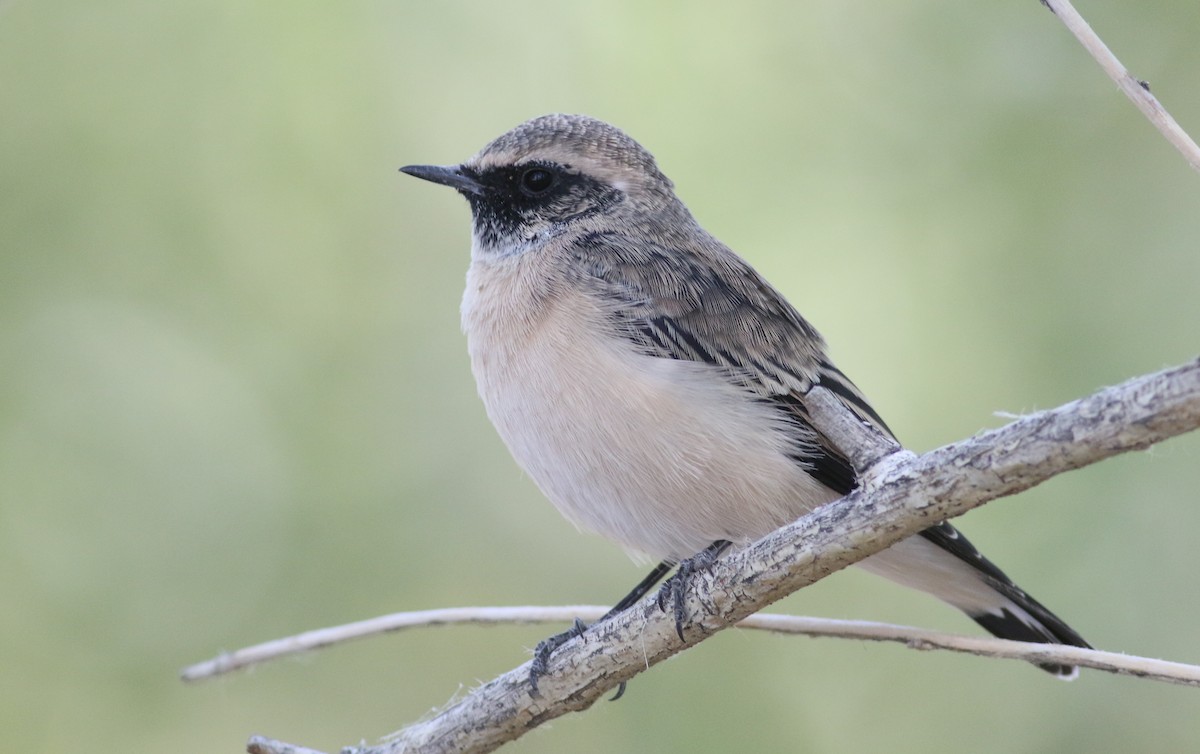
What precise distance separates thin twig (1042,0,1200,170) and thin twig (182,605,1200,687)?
1274 millimetres

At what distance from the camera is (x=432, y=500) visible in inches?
286

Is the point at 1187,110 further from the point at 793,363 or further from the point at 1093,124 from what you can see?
the point at 793,363

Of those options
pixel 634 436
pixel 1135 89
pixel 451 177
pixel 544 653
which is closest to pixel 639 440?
pixel 634 436

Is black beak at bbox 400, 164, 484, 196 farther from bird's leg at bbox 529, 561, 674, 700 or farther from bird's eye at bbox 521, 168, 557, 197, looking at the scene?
bird's leg at bbox 529, 561, 674, 700

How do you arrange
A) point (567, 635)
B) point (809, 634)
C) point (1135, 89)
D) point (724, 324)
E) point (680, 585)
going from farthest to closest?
point (724, 324) → point (567, 635) → point (809, 634) → point (680, 585) → point (1135, 89)

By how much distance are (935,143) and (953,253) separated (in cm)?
81

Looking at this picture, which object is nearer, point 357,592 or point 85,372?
point 357,592

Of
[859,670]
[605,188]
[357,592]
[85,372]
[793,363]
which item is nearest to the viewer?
[793,363]

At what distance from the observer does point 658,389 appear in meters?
4.29

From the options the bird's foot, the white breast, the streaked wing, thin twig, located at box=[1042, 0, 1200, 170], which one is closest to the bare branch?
the bird's foot

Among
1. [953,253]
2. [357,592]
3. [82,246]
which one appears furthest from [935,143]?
[82,246]

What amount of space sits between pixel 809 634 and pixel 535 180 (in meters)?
2.58

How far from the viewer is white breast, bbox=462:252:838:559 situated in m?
4.23

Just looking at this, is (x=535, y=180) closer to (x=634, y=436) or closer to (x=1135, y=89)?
(x=634, y=436)
